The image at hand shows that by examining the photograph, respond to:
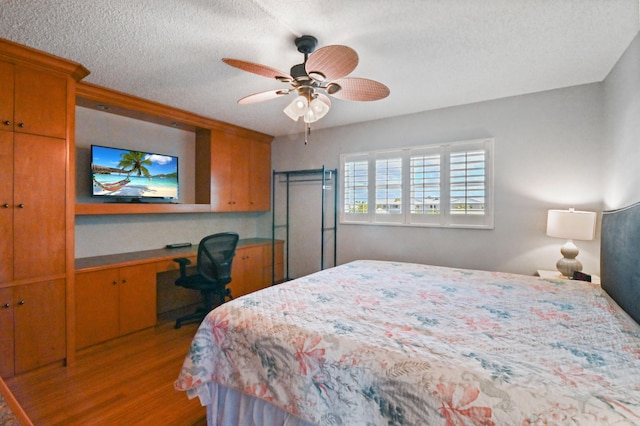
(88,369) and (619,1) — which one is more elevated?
(619,1)

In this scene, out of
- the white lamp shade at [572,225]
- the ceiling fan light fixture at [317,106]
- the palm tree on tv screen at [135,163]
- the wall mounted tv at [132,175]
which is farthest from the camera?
the palm tree on tv screen at [135,163]

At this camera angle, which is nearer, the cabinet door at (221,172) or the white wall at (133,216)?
the white wall at (133,216)

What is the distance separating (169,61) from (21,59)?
969 mm

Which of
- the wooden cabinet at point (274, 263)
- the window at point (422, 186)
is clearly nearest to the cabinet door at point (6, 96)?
the wooden cabinet at point (274, 263)

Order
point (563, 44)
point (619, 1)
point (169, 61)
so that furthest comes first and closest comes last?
1. point (169, 61)
2. point (563, 44)
3. point (619, 1)

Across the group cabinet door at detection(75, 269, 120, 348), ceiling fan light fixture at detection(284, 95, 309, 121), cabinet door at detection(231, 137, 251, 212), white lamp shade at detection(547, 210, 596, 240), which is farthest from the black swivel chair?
white lamp shade at detection(547, 210, 596, 240)

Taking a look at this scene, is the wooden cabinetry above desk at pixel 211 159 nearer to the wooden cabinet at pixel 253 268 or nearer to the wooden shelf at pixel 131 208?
the wooden shelf at pixel 131 208

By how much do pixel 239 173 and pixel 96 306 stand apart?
2288mm

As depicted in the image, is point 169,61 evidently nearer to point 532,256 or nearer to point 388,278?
point 388,278

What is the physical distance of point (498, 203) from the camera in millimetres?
3076

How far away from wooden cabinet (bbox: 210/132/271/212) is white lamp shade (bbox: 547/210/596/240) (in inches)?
141

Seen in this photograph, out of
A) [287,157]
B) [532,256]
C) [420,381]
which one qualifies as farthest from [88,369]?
[532,256]

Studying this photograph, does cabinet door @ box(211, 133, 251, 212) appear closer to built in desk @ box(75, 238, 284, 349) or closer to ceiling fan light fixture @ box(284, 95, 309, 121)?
built in desk @ box(75, 238, 284, 349)

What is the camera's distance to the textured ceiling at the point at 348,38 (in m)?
1.68
